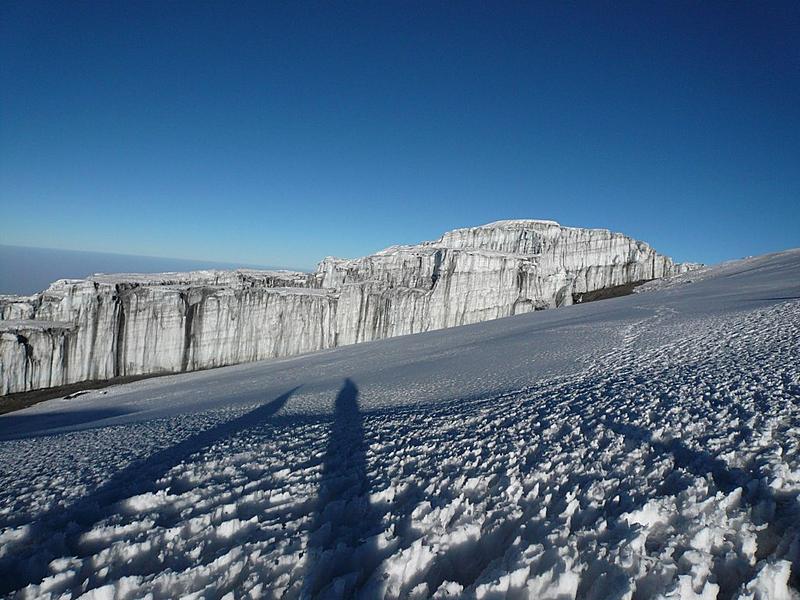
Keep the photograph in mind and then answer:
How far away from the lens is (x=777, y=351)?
7.77 meters

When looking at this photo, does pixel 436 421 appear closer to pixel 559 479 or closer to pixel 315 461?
pixel 315 461

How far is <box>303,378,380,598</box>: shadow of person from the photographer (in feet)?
9.44

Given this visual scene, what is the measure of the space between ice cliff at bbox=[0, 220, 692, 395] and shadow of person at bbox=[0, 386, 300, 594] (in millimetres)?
32632

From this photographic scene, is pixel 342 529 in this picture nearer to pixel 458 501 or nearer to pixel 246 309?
pixel 458 501

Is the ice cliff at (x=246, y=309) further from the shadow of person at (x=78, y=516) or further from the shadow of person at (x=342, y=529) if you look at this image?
the shadow of person at (x=342, y=529)

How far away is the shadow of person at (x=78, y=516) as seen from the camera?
10.4 ft

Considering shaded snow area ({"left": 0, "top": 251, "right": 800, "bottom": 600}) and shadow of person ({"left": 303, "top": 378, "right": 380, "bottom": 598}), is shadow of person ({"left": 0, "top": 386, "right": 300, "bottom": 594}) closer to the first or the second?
shaded snow area ({"left": 0, "top": 251, "right": 800, "bottom": 600})

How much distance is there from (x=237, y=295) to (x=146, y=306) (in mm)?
7036

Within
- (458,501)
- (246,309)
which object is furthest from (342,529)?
(246,309)

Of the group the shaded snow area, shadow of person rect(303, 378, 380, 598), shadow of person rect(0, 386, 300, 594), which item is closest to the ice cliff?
the shaded snow area

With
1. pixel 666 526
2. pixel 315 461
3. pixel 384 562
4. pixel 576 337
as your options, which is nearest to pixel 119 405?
pixel 315 461

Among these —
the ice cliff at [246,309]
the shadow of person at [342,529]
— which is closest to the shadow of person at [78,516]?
the shadow of person at [342,529]

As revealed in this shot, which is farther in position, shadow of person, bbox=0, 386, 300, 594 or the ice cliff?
the ice cliff

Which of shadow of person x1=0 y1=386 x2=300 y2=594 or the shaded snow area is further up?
the shaded snow area
